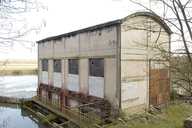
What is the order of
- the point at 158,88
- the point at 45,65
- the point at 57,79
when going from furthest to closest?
the point at 45,65 < the point at 57,79 < the point at 158,88

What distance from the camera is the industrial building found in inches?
509

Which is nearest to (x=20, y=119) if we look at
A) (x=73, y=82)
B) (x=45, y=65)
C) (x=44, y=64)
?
(x=45, y=65)

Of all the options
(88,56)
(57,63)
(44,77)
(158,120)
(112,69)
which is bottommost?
(158,120)

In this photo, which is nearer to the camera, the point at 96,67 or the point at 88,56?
the point at 96,67

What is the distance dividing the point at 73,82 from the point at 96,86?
10.1ft

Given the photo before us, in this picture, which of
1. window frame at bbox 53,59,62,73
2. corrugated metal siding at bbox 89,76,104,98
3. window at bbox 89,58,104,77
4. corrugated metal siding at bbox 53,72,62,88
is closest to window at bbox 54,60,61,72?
window frame at bbox 53,59,62,73

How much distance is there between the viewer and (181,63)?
4172mm

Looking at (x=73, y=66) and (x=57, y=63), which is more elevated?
(x=57, y=63)

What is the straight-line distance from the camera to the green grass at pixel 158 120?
465 inches

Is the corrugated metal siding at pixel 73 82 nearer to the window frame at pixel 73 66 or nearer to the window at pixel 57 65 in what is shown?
the window frame at pixel 73 66

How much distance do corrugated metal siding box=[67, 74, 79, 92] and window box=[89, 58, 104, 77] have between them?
6.43 feet

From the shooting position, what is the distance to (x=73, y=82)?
17.0 metres

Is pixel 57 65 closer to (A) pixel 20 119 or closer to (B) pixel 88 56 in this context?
(B) pixel 88 56

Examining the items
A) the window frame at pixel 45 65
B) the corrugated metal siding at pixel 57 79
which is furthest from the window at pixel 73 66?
the window frame at pixel 45 65
